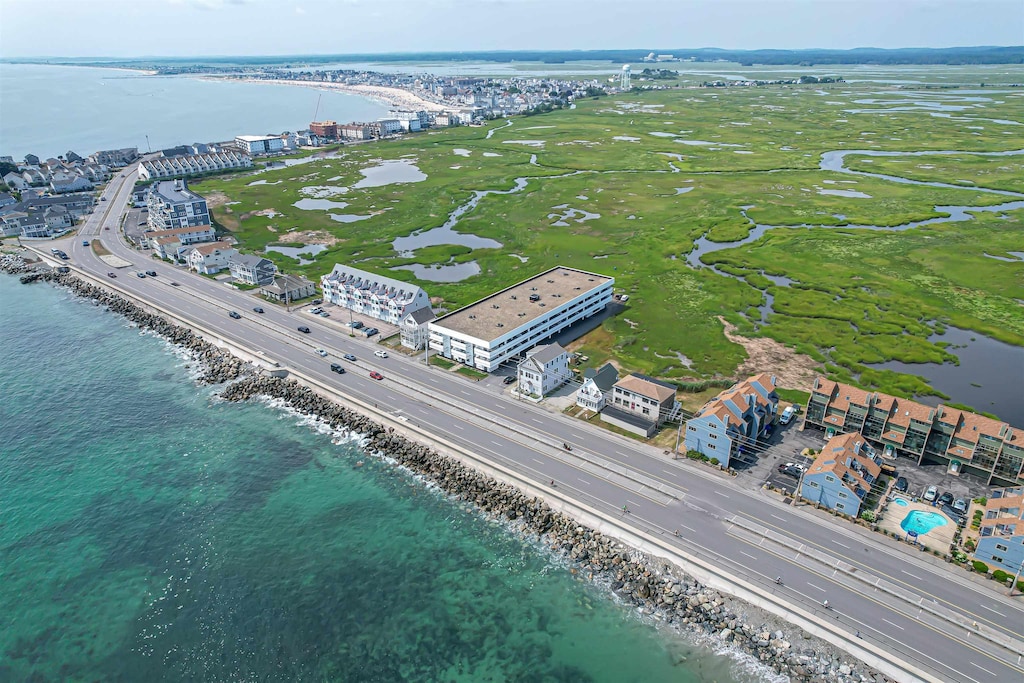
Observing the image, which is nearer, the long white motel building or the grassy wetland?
the long white motel building

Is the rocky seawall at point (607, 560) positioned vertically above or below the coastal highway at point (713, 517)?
below

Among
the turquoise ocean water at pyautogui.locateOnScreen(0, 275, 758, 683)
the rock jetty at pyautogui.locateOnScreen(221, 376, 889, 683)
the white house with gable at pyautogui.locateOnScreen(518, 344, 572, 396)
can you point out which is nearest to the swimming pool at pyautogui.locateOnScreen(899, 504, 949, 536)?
the rock jetty at pyautogui.locateOnScreen(221, 376, 889, 683)

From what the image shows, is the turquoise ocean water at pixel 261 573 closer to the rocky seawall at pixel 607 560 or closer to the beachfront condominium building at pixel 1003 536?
the rocky seawall at pixel 607 560

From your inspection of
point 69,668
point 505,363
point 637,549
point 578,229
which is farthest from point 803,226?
point 69,668

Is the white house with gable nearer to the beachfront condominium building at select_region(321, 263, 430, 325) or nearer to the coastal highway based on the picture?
the coastal highway

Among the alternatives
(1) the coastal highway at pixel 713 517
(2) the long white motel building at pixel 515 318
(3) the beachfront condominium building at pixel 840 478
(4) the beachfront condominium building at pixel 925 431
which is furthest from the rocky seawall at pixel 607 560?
(4) the beachfront condominium building at pixel 925 431
